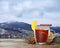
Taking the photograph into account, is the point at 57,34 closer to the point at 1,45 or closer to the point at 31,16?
the point at 31,16

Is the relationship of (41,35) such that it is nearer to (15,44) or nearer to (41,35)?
(41,35)

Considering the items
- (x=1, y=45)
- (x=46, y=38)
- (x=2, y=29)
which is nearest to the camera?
(x=46, y=38)

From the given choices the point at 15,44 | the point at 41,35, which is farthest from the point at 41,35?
the point at 15,44

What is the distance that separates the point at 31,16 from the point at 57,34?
266 mm

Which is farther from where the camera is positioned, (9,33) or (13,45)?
(9,33)

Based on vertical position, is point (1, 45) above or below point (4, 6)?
below

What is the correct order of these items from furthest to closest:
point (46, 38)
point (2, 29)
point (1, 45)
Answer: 1. point (2, 29)
2. point (1, 45)
3. point (46, 38)

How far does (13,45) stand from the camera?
1.40 metres

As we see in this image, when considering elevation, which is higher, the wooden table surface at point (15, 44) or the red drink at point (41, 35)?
the red drink at point (41, 35)

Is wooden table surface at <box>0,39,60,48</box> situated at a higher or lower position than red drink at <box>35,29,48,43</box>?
lower

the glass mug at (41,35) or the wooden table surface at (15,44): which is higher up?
the glass mug at (41,35)

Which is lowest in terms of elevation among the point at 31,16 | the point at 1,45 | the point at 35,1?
the point at 1,45

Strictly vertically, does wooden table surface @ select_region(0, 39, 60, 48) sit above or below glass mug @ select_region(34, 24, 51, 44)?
below

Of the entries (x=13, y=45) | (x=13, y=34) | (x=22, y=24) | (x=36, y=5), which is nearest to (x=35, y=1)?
(x=36, y=5)
